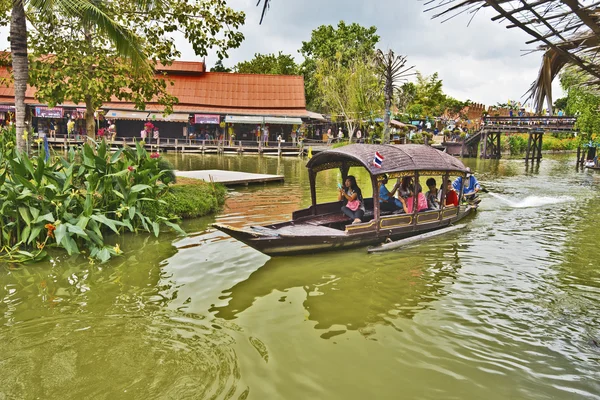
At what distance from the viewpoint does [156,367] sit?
4707mm

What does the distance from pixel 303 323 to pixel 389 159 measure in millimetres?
4623

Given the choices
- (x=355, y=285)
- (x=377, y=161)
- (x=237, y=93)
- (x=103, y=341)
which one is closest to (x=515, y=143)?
(x=237, y=93)

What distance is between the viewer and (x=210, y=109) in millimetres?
35938

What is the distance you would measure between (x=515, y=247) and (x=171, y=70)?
3324 centimetres

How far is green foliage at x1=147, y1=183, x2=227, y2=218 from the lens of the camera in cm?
1090

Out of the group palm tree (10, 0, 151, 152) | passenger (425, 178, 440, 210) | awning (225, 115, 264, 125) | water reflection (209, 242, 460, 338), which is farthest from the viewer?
awning (225, 115, 264, 125)

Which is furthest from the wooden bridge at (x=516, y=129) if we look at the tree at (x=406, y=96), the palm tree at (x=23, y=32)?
the palm tree at (x=23, y=32)

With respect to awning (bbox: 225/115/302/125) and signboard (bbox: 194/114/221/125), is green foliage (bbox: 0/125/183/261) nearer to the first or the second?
awning (bbox: 225/115/302/125)

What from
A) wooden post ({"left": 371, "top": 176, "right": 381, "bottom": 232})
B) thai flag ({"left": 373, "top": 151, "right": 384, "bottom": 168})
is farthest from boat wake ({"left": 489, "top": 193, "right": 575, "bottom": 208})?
thai flag ({"left": 373, "top": 151, "right": 384, "bottom": 168})

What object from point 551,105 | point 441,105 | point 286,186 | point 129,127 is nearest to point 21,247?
point 551,105

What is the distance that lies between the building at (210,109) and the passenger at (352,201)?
25.5 metres

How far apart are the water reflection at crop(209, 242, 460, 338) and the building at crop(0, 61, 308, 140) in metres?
27.4

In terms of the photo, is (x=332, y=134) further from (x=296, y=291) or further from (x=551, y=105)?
(x=551, y=105)

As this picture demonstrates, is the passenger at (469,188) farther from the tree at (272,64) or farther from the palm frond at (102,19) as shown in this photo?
the tree at (272,64)
